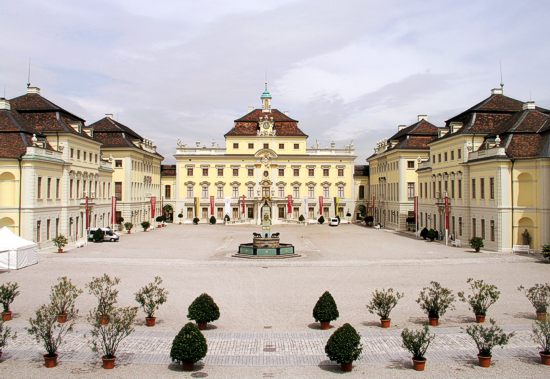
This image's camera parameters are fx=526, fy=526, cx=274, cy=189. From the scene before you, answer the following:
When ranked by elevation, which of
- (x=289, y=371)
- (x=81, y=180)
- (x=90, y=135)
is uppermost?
(x=90, y=135)

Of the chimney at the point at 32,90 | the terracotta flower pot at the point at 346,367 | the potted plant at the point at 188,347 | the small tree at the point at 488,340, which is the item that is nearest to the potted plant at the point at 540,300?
the small tree at the point at 488,340

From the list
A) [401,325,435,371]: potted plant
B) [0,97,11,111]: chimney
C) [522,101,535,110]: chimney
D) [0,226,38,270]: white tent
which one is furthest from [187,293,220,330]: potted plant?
[522,101,535,110]: chimney

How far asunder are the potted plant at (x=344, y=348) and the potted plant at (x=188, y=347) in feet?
10.6

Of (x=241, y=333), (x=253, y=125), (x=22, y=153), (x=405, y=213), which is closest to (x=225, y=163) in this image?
(x=253, y=125)

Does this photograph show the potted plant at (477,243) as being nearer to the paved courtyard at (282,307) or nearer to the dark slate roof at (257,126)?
the paved courtyard at (282,307)

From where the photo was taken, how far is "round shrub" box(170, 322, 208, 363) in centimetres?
1308

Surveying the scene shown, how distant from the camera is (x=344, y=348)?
13.1 meters

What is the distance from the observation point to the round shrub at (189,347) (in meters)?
13.1

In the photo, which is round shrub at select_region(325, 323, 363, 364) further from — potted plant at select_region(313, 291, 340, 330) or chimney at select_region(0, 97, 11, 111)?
chimney at select_region(0, 97, 11, 111)

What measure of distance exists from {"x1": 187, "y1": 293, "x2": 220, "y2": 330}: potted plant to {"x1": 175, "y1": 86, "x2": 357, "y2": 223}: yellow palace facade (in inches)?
2397

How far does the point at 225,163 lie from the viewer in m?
79.2

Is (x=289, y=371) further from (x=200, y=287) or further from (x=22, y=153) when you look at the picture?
(x=22, y=153)

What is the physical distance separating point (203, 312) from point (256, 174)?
6225cm

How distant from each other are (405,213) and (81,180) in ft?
121
